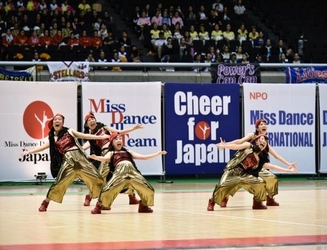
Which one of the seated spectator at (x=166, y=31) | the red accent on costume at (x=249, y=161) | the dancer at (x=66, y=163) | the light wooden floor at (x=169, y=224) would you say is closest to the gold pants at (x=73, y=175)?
the dancer at (x=66, y=163)

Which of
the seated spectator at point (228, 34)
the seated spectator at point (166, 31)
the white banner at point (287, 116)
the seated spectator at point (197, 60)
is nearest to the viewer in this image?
the white banner at point (287, 116)

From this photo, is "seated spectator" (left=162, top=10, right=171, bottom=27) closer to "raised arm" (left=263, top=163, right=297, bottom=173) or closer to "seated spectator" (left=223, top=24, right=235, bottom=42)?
"seated spectator" (left=223, top=24, right=235, bottom=42)

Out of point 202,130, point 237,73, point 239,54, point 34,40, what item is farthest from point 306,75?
point 34,40

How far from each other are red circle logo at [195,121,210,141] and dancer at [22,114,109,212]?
29.8 ft

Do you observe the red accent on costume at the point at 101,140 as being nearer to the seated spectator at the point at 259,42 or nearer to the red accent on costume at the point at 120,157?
the red accent on costume at the point at 120,157

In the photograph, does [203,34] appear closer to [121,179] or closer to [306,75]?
[306,75]

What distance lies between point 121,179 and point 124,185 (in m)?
0.14

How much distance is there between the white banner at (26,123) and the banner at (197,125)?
11.7 ft

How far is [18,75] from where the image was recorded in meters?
25.8

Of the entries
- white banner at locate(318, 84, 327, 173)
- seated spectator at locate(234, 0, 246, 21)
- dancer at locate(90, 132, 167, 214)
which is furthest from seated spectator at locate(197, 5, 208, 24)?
dancer at locate(90, 132, 167, 214)

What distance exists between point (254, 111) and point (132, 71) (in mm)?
4040

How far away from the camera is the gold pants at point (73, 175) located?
1758 cm

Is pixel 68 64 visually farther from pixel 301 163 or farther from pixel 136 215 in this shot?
pixel 136 215

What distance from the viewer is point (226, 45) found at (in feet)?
107
